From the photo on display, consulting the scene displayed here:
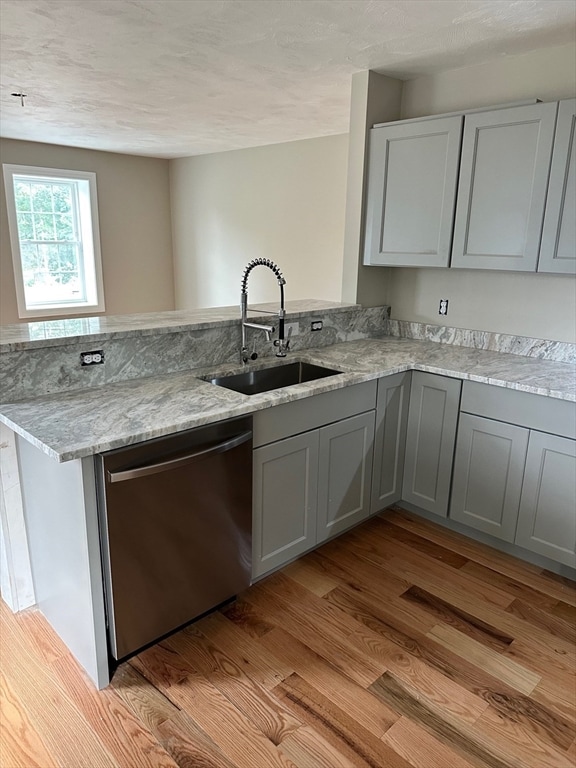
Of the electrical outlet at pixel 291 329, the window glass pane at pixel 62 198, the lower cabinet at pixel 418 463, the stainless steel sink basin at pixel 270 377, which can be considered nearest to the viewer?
the lower cabinet at pixel 418 463

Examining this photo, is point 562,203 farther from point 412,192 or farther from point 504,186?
point 412,192

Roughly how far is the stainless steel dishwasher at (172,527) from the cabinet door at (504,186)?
61.7 inches

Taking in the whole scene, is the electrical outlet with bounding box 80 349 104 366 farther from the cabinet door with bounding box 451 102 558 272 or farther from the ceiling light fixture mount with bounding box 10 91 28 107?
the ceiling light fixture mount with bounding box 10 91 28 107

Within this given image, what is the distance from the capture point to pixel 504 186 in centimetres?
253

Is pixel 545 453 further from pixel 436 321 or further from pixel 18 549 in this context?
pixel 18 549

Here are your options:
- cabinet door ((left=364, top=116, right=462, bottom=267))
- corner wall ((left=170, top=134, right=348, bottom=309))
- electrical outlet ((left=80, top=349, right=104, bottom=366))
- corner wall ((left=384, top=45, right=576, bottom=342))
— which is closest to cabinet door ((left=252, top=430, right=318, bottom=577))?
electrical outlet ((left=80, top=349, right=104, bottom=366))

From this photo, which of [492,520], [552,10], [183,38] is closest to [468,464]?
[492,520]

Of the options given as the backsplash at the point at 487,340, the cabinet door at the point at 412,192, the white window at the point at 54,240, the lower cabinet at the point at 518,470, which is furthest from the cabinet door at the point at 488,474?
the white window at the point at 54,240

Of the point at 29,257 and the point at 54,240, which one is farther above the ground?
the point at 54,240

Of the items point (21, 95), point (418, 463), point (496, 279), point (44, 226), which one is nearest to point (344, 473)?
point (418, 463)

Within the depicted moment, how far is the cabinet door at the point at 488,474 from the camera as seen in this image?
2.43 metres

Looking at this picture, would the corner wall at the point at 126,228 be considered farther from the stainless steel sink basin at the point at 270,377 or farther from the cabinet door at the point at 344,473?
the cabinet door at the point at 344,473

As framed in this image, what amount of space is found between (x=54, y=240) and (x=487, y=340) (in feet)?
15.7

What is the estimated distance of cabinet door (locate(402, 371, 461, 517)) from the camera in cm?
263
